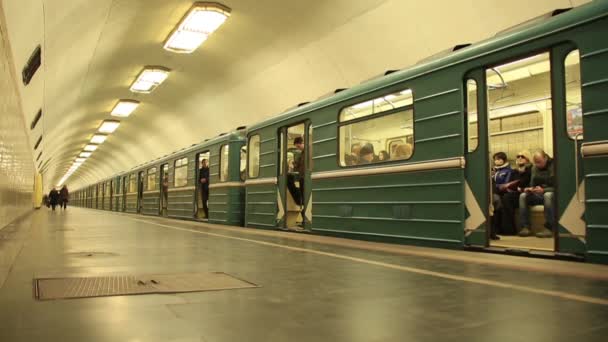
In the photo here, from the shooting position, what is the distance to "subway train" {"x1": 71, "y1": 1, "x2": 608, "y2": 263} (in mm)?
4844

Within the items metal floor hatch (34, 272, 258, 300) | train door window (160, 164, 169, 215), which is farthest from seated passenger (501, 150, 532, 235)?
train door window (160, 164, 169, 215)

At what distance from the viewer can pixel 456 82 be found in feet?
20.3

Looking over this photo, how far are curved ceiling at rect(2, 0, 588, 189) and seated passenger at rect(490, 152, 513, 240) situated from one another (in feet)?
7.34

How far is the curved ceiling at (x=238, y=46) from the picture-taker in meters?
7.92

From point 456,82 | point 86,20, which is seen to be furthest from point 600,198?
point 86,20

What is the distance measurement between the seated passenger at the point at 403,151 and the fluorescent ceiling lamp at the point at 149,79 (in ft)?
31.3

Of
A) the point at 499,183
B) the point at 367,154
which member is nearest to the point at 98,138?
the point at 367,154

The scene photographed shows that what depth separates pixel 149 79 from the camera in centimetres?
1548

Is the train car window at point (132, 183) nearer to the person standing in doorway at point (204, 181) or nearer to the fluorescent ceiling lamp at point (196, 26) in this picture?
the person standing in doorway at point (204, 181)

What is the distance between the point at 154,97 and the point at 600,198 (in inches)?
636

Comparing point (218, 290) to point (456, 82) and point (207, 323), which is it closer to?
point (207, 323)

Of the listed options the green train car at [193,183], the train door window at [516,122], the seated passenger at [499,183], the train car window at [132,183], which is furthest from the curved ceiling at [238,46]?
the train car window at [132,183]

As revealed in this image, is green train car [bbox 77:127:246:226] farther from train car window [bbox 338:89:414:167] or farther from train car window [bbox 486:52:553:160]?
train car window [bbox 486:52:553:160]

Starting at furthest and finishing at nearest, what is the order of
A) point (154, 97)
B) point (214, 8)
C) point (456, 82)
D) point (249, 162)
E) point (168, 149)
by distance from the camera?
point (168, 149) → point (154, 97) → point (249, 162) → point (214, 8) → point (456, 82)
